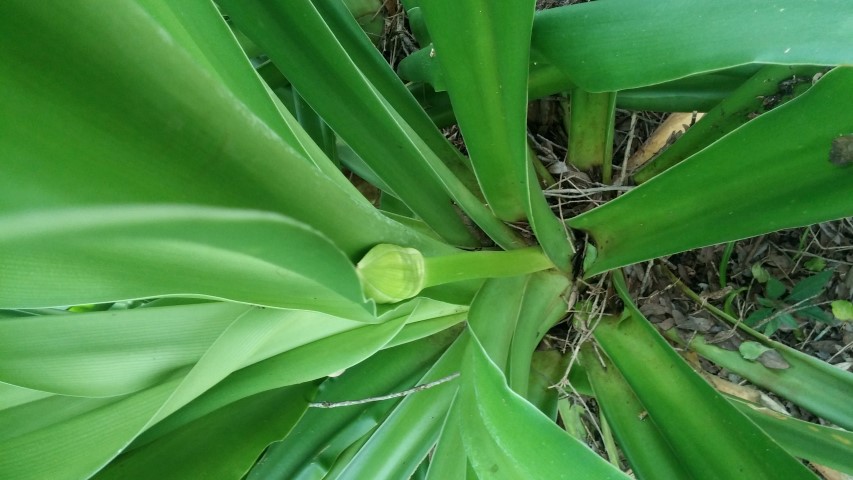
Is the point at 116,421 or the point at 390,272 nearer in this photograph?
the point at 390,272

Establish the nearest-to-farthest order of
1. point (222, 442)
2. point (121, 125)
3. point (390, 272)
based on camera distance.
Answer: point (121, 125) → point (390, 272) → point (222, 442)

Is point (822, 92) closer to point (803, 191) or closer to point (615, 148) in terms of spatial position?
point (803, 191)

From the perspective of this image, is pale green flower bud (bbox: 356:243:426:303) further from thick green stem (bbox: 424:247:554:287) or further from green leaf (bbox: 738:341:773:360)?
green leaf (bbox: 738:341:773:360)

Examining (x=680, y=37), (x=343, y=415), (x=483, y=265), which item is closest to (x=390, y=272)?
(x=483, y=265)

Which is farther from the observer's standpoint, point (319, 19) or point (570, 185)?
point (570, 185)

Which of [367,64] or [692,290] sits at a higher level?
[367,64]

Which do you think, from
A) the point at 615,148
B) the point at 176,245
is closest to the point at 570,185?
the point at 615,148

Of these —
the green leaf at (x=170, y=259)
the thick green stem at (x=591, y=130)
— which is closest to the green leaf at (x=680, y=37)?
the thick green stem at (x=591, y=130)

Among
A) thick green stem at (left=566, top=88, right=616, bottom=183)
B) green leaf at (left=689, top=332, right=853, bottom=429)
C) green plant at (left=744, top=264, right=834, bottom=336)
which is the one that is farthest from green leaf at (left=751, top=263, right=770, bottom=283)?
thick green stem at (left=566, top=88, right=616, bottom=183)

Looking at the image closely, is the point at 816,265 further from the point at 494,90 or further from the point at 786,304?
the point at 494,90
